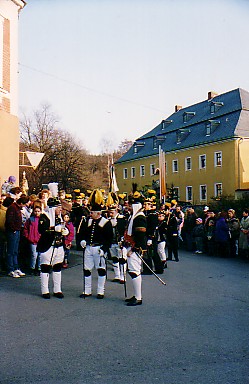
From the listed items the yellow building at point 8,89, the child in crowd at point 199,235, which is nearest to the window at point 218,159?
the child in crowd at point 199,235

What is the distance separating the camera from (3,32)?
15633 millimetres

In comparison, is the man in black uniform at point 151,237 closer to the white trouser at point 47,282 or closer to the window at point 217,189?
the white trouser at point 47,282

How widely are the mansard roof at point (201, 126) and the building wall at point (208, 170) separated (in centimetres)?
87

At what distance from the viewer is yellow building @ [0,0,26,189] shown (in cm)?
1524

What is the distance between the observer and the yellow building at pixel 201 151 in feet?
141

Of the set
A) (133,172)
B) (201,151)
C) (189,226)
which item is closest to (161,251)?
(189,226)

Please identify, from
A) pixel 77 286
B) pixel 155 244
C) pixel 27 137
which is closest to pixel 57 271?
pixel 77 286

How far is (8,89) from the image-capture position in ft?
51.1

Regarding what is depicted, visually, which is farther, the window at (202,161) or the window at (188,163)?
the window at (188,163)

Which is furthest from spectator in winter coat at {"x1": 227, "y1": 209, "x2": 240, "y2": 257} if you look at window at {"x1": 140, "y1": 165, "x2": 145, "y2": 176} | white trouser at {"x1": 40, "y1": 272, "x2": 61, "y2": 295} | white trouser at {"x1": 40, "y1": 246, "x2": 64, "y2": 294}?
window at {"x1": 140, "y1": 165, "x2": 145, "y2": 176}

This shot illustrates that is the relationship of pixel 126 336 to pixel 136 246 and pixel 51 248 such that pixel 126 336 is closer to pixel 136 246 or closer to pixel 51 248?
pixel 136 246

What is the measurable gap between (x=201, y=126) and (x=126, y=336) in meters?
46.6

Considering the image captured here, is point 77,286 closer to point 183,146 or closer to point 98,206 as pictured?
point 98,206

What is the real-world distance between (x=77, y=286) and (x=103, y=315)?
8.38 feet
